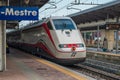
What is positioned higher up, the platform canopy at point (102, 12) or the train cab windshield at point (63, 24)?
the platform canopy at point (102, 12)

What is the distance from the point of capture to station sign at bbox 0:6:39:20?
12961 millimetres

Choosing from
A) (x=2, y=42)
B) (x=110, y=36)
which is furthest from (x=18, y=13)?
(x=110, y=36)

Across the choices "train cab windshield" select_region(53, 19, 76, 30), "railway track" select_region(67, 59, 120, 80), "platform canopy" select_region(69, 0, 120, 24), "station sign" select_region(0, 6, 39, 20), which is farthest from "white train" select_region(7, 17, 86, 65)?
"station sign" select_region(0, 6, 39, 20)

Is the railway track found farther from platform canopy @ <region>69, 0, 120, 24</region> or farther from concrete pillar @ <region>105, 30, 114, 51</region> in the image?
concrete pillar @ <region>105, 30, 114, 51</region>

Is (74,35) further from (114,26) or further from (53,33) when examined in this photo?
(114,26)

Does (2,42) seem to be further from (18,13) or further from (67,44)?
(67,44)

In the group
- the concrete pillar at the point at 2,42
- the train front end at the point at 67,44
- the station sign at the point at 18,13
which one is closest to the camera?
the station sign at the point at 18,13

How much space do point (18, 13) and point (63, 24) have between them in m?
7.51

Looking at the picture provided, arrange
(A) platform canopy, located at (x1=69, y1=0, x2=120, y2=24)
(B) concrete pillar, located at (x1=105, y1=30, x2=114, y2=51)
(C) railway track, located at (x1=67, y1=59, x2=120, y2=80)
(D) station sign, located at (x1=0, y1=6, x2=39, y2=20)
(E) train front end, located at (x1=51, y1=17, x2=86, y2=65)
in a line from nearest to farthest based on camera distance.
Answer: (D) station sign, located at (x1=0, y1=6, x2=39, y2=20) < (C) railway track, located at (x1=67, y1=59, x2=120, y2=80) < (E) train front end, located at (x1=51, y1=17, x2=86, y2=65) < (A) platform canopy, located at (x1=69, y1=0, x2=120, y2=24) < (B) concrete pillar, located at (x1=105, y1=30, x2=114, y2=51)

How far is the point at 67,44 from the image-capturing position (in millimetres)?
18922

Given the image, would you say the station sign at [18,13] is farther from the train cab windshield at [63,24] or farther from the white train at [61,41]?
the train cab windshield at [63,24]

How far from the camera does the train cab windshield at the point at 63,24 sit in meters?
20.2

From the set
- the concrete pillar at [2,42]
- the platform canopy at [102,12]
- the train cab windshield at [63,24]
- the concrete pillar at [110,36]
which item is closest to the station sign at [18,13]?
the concrete pillar at [2,42]

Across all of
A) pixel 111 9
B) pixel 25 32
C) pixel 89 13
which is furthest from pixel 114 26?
pixel 25 32
